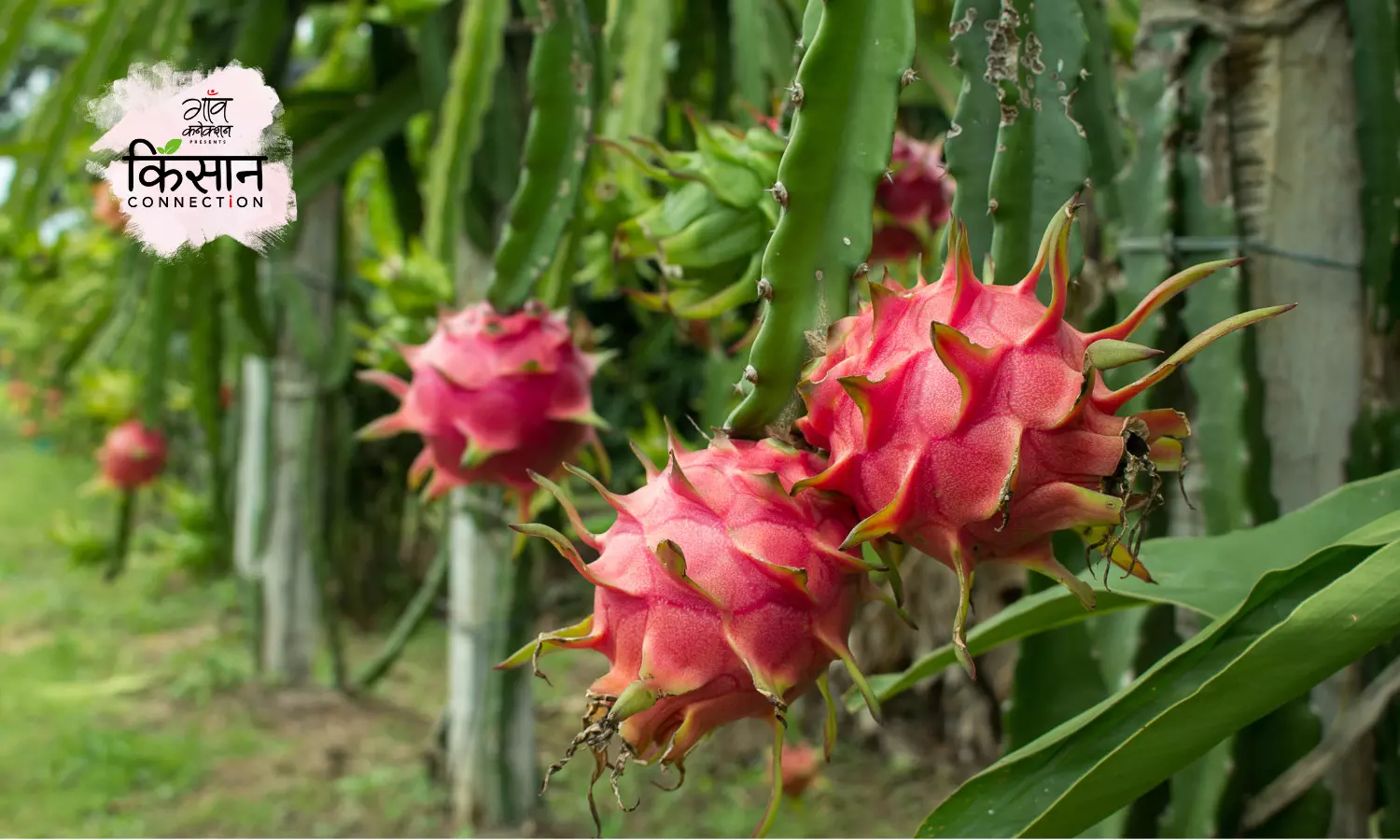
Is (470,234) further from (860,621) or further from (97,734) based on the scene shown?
(97,734)

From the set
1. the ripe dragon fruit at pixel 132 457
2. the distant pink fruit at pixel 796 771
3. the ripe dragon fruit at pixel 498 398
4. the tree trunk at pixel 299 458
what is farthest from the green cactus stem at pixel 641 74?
the ripe dragon fruit at pixel 132 457

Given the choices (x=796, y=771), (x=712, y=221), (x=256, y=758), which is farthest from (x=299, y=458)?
(x=712, y=221)

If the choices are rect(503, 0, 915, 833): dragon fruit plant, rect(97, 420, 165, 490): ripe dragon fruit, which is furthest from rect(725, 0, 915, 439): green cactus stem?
rect(97, 420, 165, 490): ripe dragon fruit

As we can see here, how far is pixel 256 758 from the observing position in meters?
2.41

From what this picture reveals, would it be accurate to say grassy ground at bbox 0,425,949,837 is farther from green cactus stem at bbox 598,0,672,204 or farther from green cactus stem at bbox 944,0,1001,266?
green cactus stem at bbox 944,0,1001,266

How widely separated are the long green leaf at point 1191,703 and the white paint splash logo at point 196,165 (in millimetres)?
799

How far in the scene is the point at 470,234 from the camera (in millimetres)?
1505

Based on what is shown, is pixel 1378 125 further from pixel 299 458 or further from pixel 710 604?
pixel 299 458

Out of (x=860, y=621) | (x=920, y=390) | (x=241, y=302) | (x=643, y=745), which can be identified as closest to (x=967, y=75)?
(x=920, y=390)

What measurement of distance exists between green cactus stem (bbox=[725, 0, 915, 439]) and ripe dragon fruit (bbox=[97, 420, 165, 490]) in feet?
9.33

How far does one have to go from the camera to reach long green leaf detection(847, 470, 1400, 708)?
0.66m

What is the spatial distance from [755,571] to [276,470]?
2.21 m

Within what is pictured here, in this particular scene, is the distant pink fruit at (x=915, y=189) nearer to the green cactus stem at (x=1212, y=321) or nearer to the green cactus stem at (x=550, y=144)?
the green cactus stem at (x=1212, y=321)

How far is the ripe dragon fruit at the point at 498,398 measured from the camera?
2.95 ft
